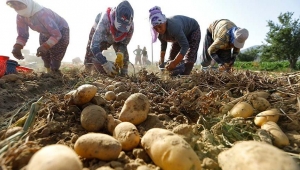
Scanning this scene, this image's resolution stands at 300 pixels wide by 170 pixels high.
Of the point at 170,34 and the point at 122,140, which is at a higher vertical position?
the point at 170,34

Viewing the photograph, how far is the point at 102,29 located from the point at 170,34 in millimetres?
1114

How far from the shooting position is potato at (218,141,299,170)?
71 centimetres

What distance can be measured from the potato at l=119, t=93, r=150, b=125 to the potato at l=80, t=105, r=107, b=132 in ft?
0.41

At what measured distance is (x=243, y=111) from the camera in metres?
1.43

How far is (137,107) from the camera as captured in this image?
1.35 metres

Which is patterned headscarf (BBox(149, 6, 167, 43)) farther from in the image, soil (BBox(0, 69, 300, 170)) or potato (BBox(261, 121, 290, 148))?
potato (BBox(261, 121, 290, 148))

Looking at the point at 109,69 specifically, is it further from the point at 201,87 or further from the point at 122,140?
the point at 122,140

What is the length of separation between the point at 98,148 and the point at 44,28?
3.58m

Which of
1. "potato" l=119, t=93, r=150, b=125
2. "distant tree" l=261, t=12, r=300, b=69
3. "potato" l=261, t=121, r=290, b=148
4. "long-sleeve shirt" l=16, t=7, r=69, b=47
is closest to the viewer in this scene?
"potato" l=261, t=121, r=290, b=148

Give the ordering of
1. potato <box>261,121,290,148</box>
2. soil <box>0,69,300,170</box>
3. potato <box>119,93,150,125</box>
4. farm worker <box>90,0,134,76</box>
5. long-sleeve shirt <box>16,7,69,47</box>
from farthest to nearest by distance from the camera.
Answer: long-sleeve shirt <box>16,7,69,47</box> < farm worker <box>90,0,134,76</box> < potato <box>119,93,150,125</box> < potato <box>261,121,290,148</box> < soil <box>0,69,300,170</box>

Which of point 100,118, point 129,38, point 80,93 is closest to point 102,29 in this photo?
point 129,38

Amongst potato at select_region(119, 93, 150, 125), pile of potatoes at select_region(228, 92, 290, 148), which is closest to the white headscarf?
potato at select_region(119, 93, 150, 125)

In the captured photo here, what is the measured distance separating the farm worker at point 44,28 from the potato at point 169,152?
3349mm

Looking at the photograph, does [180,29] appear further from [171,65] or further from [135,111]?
[135,111]
